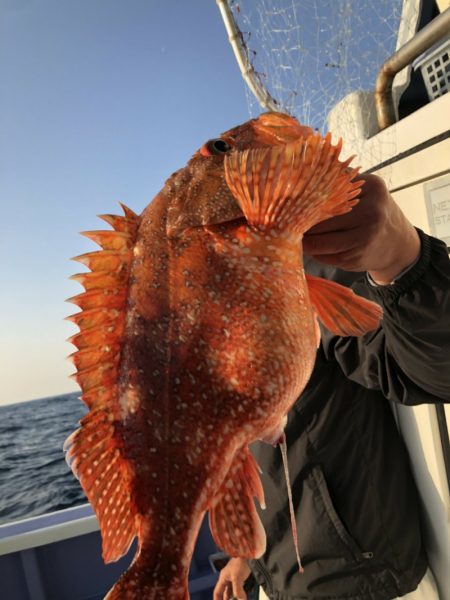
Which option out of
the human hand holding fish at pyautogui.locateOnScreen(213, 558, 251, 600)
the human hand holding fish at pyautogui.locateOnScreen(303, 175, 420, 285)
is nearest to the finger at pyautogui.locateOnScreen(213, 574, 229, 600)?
the human hand holding fish at pyautogui.locateOnScreen(213, 558, 251, 600)

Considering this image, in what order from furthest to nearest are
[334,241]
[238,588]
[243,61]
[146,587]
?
[243,61] → [238,588] → [334,241] → [146,587]

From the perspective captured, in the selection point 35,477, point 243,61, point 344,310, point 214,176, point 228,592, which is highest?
point 243,61

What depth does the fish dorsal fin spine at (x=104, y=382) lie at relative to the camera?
3.17 ft

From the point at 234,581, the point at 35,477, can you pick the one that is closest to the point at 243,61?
the point at 234,581

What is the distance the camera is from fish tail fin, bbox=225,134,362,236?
0.97 meters

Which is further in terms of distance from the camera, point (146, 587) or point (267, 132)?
point (267, 132)

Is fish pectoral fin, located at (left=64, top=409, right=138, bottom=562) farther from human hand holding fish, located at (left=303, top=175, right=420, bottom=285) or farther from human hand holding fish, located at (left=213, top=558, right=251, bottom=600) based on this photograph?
human hand holding fish, located at (left=213, top=558, right=251, bottom=600)

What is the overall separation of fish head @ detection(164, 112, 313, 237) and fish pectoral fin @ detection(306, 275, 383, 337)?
1.08ft

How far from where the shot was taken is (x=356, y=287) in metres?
1.81

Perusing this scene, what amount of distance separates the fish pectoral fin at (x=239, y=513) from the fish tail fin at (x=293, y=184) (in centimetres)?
58

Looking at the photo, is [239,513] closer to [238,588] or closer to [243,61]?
[238,588]

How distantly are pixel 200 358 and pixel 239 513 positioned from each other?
0.37 meters

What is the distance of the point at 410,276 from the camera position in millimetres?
1368

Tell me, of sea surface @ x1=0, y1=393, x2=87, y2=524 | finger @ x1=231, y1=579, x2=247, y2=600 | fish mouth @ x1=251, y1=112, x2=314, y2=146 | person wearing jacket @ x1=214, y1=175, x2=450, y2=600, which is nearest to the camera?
fish mouth @ x1=251, y1=112, x2=314, y2=146
